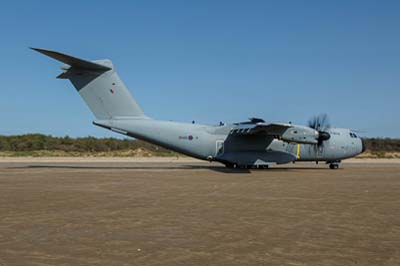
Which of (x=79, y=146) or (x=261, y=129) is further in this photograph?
(x=79, y=146)

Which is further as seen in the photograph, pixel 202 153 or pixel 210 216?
pixel 202 153

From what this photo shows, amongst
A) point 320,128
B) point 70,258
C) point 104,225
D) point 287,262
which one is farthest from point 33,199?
point 320,128

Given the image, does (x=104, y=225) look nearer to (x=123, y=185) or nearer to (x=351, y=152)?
(x=123, y=185)

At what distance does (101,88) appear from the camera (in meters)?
27.4

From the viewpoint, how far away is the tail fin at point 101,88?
88.2 ft

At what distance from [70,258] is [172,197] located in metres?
8.00

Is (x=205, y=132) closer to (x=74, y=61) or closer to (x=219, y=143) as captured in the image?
(x=219, y=143)

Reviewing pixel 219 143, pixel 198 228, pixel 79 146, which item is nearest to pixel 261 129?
pixel 219 143

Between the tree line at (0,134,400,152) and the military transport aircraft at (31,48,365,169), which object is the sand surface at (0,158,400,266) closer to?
the military transport aircraft at (31,48,365,169)

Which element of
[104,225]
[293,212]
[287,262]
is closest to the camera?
[287,262]

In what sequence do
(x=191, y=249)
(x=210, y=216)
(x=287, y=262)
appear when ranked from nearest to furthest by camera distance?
(x=287, y=262) → (x=191, y=249) → (x=210, y=216)

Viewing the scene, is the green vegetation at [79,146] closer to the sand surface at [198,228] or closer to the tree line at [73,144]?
the tree line at [73,144]

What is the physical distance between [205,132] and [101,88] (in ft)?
26.1

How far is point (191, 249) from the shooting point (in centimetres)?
707
